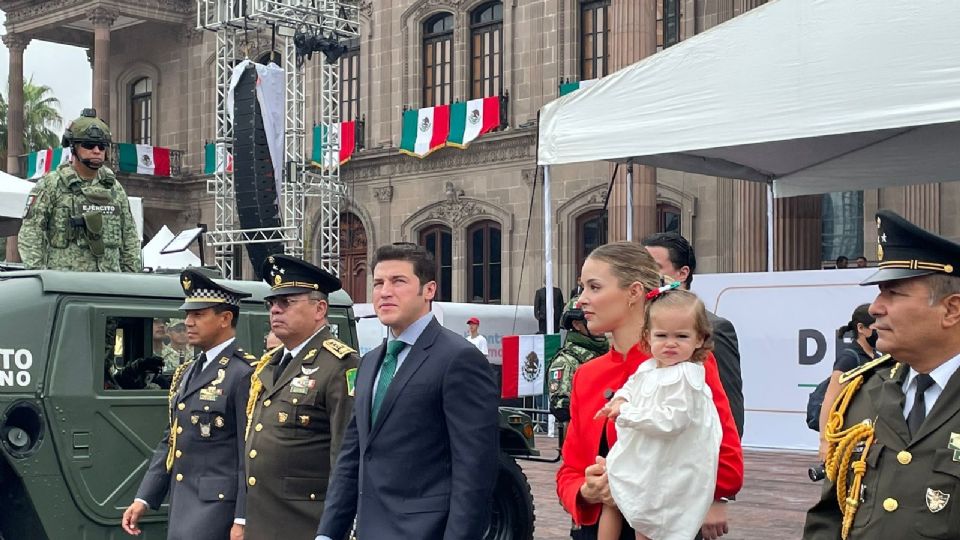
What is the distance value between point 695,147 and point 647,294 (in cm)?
761

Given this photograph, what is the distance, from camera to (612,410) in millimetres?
3986

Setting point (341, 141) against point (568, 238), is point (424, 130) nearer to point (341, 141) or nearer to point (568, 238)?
point (341, 141)

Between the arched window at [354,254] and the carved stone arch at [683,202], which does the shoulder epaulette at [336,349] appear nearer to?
the carved stone arch at [683,202]

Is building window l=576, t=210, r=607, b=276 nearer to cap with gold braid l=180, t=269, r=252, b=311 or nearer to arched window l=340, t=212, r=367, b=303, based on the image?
arched window l=340, t=212, r=367, b=303

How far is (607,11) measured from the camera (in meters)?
28.0

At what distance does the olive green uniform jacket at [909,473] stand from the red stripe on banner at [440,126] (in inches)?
1071

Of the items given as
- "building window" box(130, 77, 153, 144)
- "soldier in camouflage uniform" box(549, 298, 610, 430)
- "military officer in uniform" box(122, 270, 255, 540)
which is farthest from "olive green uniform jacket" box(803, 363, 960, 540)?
"building window" box(130, 77, 153, 144)

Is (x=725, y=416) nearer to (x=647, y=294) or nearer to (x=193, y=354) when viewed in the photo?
(x=647, y=294)

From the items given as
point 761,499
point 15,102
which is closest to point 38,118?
point 15,102

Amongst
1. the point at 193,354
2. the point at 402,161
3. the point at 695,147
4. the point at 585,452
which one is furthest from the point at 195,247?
the point at 585,452

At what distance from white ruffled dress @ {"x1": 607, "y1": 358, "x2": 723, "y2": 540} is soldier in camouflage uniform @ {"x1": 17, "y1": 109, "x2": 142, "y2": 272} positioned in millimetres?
5199

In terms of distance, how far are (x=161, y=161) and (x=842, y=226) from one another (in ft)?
70.3

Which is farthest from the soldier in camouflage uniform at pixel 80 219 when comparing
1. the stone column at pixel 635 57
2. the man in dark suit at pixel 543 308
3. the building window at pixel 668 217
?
the building window at pixel 668 217

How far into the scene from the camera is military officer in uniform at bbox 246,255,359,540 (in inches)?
209
